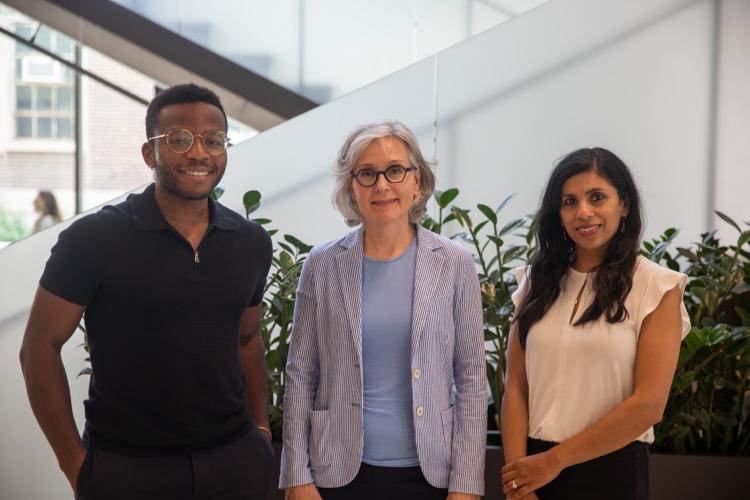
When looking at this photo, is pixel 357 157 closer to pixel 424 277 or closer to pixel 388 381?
pixel 424 277

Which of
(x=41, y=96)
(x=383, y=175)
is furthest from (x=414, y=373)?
(x=41, y=96)

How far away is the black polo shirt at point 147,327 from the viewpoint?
1.99 metres

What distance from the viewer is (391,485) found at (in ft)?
6.84

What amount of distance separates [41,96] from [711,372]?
30.5 ft

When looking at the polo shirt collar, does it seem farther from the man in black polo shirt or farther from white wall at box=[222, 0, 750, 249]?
white wall at box=[222, 0, 750, 249]

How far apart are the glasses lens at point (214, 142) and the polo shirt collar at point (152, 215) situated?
0.54ft

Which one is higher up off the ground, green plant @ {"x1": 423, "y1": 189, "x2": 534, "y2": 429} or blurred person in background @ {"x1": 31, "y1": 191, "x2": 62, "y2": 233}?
blurred person in background @ {"x1": 31, "y1": 191, "x2": 62, "y2": 233}

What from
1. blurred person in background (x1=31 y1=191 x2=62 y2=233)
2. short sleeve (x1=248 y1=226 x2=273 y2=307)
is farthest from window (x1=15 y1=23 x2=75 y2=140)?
short sleeve (x1=248 y1=226 x2=273 y2=307)

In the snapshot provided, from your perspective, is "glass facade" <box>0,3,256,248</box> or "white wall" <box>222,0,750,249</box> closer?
"white wall" <box>222,0,750,249</box>

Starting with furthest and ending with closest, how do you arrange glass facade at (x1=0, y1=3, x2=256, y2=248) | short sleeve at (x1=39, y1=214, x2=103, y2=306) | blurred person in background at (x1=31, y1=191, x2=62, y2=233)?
glass facade at (x1=0, y1=3, x2=256, y2=248), blurred person in background at (x1=31, y1=191, x2=62, y2=233), short sleeve at (x1=39, y1=214, x2=103, y2=306)

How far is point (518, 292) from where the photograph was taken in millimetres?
2316

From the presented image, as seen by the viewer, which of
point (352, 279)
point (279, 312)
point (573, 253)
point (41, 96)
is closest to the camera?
point (352, 279)

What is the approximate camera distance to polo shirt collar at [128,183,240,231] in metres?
2.05

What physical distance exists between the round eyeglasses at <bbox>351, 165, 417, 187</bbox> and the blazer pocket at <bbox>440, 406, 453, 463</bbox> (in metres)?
0.55
